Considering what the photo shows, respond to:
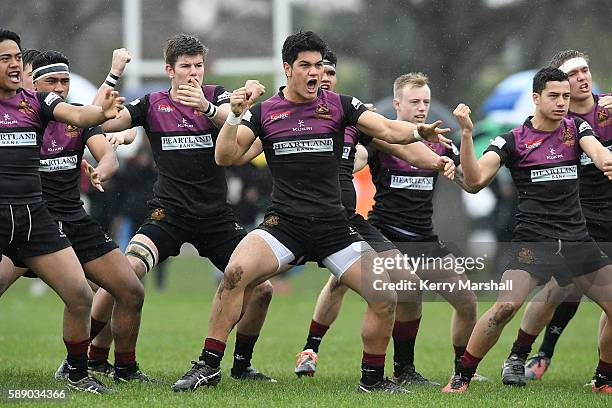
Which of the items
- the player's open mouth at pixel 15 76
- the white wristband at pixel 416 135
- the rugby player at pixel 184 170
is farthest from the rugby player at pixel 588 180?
the player's open mouth at pixel 15 76

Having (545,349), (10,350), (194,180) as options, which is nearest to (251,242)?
(194,180)

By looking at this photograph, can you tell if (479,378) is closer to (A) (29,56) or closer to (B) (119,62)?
(B) (119,62)

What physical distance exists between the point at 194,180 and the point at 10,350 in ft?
13.6

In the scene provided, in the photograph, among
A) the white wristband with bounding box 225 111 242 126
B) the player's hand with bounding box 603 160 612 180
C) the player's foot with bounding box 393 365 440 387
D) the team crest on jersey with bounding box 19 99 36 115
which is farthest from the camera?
the player's foot with bounding box 393 365 440 387

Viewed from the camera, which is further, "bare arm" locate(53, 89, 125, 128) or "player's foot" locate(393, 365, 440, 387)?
"player's foot" locate(393, 365, 440, 387)

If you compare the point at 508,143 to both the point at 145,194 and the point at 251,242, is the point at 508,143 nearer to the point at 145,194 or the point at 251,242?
the point at 251,242

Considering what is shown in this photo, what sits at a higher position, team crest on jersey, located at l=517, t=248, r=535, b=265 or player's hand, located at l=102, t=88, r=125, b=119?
player's hand, located at l=102, t=88, r=125, b=119

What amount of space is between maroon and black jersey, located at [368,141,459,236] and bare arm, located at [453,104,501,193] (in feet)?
3.46

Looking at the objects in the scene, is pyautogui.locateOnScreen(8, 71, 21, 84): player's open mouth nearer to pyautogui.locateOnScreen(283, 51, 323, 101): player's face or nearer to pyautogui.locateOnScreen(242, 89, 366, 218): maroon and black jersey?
pyautogui.locateOnScreen(242, 89, 366, 218): maroon and black jersey

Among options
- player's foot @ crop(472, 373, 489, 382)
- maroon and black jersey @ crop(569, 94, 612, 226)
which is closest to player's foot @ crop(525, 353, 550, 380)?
player's foot @ crop(472, 373, 489, 382)

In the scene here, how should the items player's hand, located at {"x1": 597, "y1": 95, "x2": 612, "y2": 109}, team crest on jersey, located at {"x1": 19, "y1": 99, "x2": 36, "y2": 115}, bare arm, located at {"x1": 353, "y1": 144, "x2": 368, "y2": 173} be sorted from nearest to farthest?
team crest on jersey, located at {"x1": 19, "y1": 99, "x2": 36, "y2": 115}
player's hand, located at {"x1": 597, "y1": 95, "x2": 612, "y2": 109}
bare arm, located at {"x1": 353, "y1": 144, "x2": 368, "y2": 173}

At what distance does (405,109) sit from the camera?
34.9 feet

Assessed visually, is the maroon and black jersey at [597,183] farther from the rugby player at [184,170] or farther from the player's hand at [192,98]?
the player's hand at [192,98]

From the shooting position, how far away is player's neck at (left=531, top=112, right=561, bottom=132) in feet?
31.6
